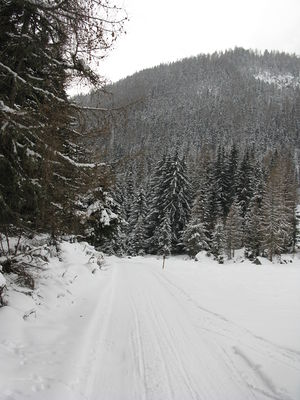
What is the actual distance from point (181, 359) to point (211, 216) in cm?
4489

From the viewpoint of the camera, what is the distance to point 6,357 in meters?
4.44

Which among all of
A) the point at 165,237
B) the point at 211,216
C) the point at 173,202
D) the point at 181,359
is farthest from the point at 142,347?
the point at 211,216

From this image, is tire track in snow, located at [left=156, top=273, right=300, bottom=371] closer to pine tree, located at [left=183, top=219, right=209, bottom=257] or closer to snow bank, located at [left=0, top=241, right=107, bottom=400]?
snow bank, located at [left=0, top=241, right=107, bottom=400]

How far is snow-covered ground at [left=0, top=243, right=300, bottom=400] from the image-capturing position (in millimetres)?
4109

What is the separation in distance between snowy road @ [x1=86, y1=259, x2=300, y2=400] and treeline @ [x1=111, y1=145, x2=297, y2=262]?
30.1 m

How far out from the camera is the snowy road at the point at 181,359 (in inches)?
163

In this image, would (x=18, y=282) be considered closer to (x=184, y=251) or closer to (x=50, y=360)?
(x=50, y=360)

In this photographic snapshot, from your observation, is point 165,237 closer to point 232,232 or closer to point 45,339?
point 232,232

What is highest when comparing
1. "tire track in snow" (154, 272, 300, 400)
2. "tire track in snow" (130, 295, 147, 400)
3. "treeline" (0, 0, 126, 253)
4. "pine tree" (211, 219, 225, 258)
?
"treeline" (0, 0, 126, 253)

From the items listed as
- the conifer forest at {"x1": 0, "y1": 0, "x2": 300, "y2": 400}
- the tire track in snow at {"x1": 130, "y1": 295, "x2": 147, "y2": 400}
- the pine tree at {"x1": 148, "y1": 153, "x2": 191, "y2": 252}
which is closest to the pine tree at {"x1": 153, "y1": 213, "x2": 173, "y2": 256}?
the pine tree at {"x1": 148, "y1": 153, "x2": 191, "y2": 252}

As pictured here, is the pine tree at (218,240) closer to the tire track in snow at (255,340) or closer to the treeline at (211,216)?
the treeline at (211,216)

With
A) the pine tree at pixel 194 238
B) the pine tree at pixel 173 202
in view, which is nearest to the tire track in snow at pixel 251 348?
the pine tree at pixel 194 238

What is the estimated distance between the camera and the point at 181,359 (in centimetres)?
513

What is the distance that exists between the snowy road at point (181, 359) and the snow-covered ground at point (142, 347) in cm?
1
